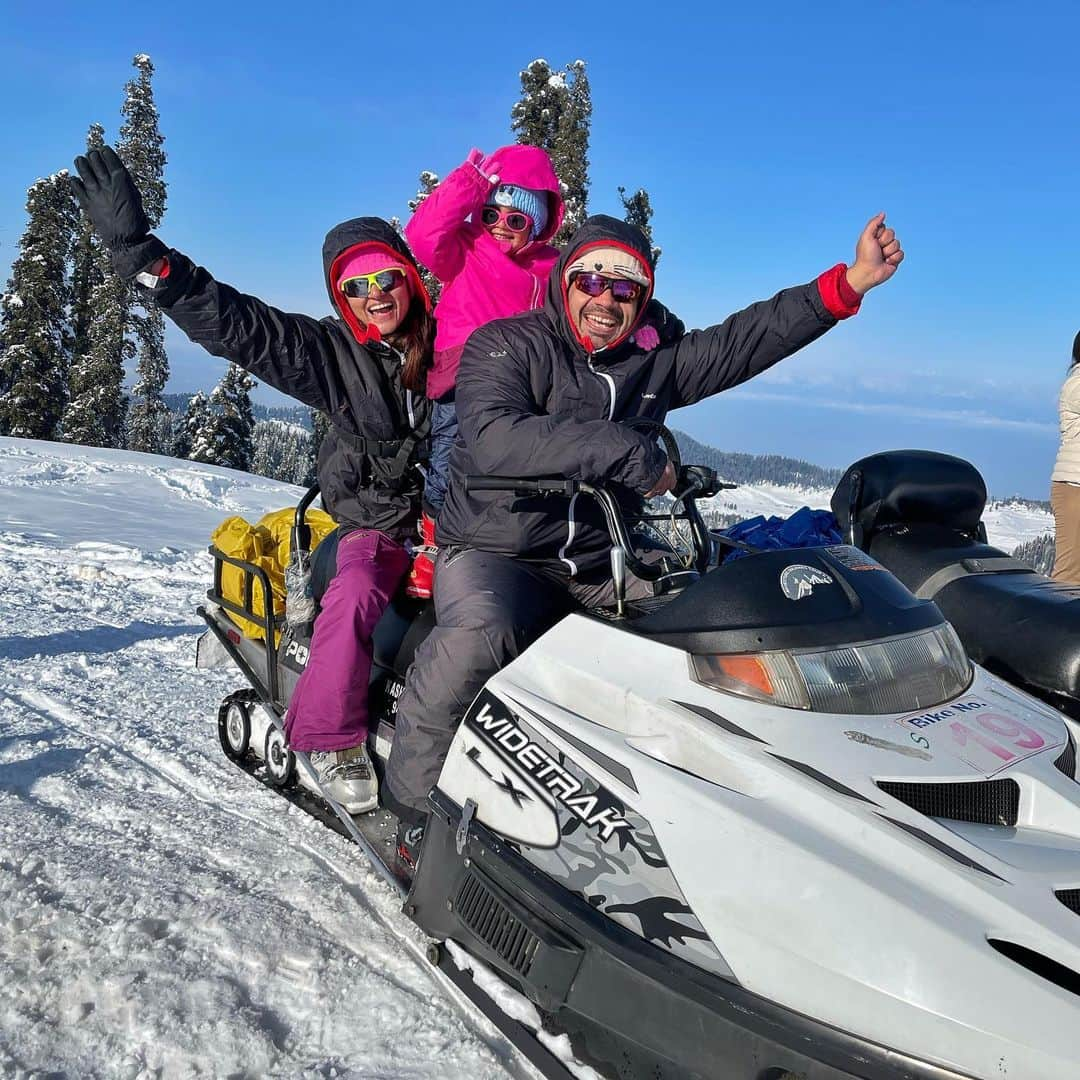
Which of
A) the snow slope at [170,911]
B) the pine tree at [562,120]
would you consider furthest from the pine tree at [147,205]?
the snow slope at [170,911]

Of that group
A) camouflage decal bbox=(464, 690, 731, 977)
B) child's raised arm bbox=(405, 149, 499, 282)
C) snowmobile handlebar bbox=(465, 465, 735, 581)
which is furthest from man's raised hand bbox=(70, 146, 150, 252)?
camouflage decal bbox=(464, 690, 731, 977)

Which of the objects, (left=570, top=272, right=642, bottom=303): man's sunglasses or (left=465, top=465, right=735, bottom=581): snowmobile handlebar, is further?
(left=570, top=272, right=642, bottom=303): man's sunglasses

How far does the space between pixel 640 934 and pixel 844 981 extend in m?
0.46

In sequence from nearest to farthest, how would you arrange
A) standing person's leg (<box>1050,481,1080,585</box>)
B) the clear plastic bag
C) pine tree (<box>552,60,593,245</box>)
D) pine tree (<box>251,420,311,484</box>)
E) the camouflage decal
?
the camouflage decal
the clear plastic bag
standing person's leg (<box>1050,481,1080,585</box>)
pine tree (<box>552,60,593,245</box>)
pine tree (<box>251,420,311,484</box>)

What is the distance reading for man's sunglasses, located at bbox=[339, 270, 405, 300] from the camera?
3.59 m

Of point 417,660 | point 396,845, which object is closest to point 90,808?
point 396,845

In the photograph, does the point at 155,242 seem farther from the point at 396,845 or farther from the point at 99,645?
the point at 99,645

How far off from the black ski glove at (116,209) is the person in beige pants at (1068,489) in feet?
14.4

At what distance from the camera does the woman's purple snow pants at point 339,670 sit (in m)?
3.19

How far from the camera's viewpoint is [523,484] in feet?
8.55

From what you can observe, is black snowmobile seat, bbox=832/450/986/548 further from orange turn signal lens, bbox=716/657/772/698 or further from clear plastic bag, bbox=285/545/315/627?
clear plastic bag, bbox=285/545/315/627

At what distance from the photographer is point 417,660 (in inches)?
110

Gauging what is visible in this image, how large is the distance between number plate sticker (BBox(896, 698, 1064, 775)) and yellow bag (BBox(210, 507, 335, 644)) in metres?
2.71

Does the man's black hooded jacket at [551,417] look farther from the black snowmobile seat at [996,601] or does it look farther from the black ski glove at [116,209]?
the black ski glove at [116,209]
